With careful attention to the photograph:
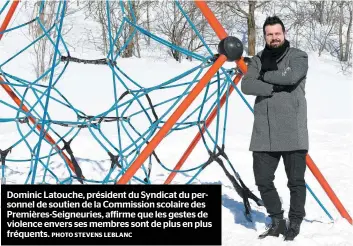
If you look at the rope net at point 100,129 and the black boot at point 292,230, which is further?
the rope net at point 100,129

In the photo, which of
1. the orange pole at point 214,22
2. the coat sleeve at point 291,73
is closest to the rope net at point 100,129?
the orange pole at point 214,22

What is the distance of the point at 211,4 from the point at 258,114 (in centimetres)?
1175

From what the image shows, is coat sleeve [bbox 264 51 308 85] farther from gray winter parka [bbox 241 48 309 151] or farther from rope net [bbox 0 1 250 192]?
rope net [bbox 0 1 250 192]

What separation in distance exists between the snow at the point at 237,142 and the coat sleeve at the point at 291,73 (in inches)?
35.3

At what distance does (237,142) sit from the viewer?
6941 millimetres

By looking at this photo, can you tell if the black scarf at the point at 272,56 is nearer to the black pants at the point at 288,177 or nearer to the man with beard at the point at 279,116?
the man with beard at the point at 279,116

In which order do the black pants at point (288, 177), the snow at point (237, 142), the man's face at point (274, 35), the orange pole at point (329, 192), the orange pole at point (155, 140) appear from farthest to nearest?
1. the snow at point (237, 142)
2. the orange pole at point (329, 192)
3. the black pants at point (288, 177)
4. the man's face at point (274, 35)
5. the orange pole at point (155, 140)

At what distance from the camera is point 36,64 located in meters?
11.5

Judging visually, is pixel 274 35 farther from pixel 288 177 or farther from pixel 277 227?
pixel 277 227

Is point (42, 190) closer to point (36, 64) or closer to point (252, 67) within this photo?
point (252, 67)

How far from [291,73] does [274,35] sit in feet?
0.74

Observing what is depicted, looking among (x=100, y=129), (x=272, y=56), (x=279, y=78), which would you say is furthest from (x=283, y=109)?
(x=100, y=129)

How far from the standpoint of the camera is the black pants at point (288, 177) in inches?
125

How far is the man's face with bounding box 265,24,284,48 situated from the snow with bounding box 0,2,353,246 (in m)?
1.09
